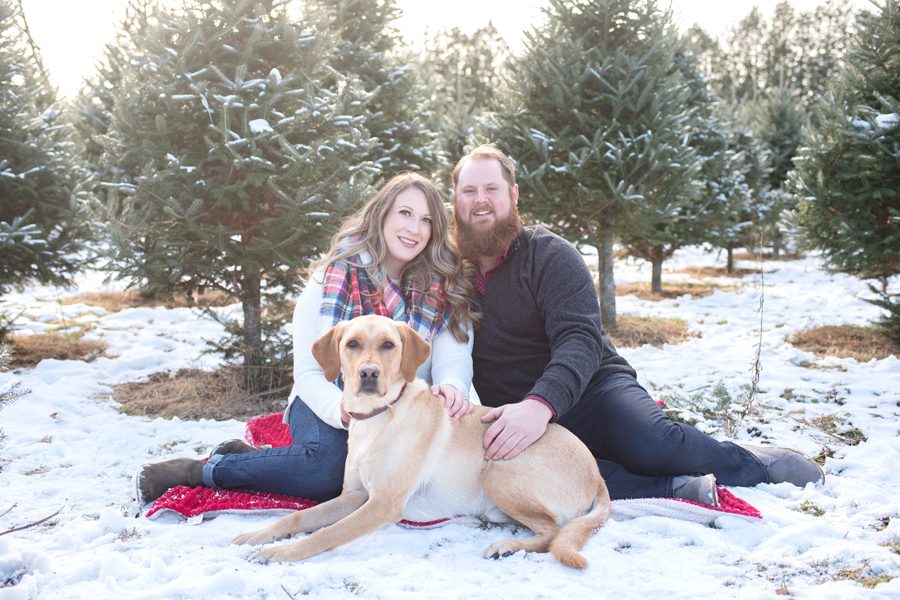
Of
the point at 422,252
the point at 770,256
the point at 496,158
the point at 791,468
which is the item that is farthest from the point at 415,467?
the point at 770,256

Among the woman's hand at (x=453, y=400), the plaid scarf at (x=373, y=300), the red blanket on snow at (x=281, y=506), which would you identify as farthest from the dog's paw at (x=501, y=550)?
the plaid scarf at (x=373, y=300)

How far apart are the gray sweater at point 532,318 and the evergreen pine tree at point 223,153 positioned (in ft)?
7.60

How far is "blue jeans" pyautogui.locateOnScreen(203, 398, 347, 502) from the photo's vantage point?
363 centimetres

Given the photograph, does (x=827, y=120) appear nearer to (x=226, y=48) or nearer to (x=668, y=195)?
(x=668, y=195)

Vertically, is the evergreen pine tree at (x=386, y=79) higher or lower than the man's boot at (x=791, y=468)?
higher

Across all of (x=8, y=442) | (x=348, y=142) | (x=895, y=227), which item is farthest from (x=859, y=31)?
(x=8, y=442)

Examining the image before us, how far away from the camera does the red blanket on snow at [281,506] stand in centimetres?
329

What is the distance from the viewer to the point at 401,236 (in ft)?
13.0

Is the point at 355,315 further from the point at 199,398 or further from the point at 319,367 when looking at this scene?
the point at 199,398

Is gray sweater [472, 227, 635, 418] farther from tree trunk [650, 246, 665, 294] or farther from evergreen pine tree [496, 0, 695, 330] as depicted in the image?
tree trunk [650, 246, 665, 294]

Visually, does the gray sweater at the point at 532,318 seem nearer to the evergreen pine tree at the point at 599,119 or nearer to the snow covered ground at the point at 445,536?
the snow covered ground at the point at 445,536

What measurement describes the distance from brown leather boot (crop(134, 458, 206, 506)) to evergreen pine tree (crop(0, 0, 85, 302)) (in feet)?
14.7

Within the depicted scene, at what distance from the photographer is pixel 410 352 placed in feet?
10.7

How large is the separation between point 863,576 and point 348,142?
519cm
